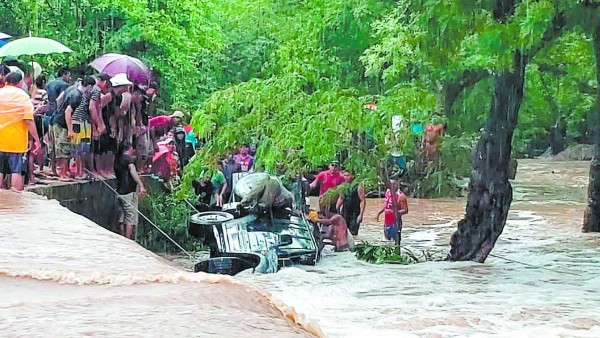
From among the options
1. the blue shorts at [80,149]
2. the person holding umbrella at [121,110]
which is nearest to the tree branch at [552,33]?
the person holding umbrella at [121,110]

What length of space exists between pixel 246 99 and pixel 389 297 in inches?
187

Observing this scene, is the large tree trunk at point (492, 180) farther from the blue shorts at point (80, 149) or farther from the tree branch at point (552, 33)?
the blue shorts at point (80, 149)

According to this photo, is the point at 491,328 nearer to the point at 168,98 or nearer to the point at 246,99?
the point at 246,99

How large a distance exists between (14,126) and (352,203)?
9.99 meters

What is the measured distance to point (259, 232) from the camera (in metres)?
16.0

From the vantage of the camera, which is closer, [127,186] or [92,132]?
[92,132]

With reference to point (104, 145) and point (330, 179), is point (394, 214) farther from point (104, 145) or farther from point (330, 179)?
point (104, 145)

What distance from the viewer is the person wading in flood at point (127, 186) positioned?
14914 mm

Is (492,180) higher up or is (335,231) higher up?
(492,180)

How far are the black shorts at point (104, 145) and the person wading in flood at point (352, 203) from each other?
13.7ft

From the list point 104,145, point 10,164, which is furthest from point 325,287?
point 10,164

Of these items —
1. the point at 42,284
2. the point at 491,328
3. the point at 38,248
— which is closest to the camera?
the point at 42,284

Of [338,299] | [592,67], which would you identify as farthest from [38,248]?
[592,67]

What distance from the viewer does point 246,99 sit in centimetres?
1669
